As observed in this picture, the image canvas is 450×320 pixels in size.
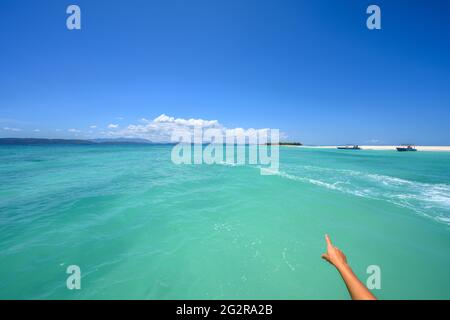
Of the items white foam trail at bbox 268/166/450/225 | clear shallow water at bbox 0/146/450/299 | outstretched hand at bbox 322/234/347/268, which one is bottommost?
clear shallow water at bbox 0/146/450/299

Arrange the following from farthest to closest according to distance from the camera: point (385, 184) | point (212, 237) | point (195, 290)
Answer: point (385, 184)
point (212, 237)
point (195, 290)

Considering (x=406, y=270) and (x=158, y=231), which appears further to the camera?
(x=158, y=231)

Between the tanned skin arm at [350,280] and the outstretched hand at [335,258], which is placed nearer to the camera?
the tanned skin arm at [350,280]

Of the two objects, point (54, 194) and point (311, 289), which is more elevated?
point (54, 194)

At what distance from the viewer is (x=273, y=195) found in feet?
35.9

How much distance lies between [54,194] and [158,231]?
842 cm

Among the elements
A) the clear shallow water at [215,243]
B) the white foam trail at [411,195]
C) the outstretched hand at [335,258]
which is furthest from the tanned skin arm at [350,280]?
the white foam trail at [411,195]

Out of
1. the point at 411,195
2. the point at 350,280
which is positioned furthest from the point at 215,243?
the point at 411,195

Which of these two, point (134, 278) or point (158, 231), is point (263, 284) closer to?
point (134, 278)

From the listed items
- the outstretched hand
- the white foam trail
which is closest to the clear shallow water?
the white foam trail

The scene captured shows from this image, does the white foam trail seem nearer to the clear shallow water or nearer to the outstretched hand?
the clear shallow water

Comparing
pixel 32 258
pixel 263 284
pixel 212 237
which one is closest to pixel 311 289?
pixel 263 284

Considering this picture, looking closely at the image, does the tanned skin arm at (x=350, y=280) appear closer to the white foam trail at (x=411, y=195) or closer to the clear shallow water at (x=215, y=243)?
the clear shallow water at (x=215, y=243)

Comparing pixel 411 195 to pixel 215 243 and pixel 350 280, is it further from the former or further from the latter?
pixel 350 280
